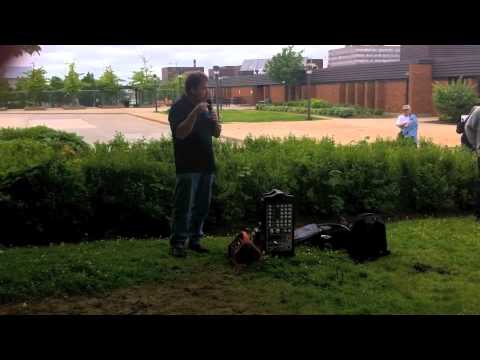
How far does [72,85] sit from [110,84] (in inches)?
20.3

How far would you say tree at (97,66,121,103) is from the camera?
7938mm

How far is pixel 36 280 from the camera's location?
5855mm

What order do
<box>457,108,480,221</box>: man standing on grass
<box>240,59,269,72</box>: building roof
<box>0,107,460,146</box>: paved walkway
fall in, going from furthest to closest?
<box>0,107,460,146</box>: paved walkway < <box>457,108,480,221</box>: man standing on grass < <box>240,59,269,72</box>: building roof

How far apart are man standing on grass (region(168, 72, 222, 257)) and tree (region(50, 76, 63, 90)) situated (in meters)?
1.95

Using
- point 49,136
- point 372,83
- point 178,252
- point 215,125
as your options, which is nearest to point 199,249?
point 178,252

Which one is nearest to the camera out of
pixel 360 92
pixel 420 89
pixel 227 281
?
pixel 227 281

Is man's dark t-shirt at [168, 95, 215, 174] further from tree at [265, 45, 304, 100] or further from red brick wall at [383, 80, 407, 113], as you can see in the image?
red brick wall at [383, 80, 407, 113]

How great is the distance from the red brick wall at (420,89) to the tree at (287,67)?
1794 millimetres

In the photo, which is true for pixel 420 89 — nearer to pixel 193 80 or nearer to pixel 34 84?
pixel 193 80

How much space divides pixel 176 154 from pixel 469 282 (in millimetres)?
3455

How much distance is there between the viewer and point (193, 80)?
6.70 metres

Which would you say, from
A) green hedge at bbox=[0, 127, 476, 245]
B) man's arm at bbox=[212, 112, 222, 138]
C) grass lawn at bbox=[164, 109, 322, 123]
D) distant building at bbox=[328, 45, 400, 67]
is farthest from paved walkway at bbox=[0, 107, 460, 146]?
man's arm at bbox=[212, 112, 222, 138]

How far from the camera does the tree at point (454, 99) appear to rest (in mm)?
9335
